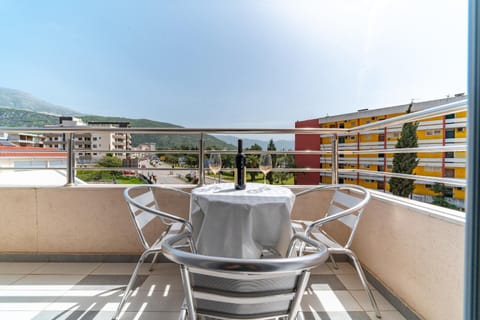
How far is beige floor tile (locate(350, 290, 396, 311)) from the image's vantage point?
5.59 feet

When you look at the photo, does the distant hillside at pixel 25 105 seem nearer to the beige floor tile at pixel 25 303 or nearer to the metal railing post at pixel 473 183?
the beige floor tile at pixel 25 303

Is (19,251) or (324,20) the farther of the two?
(324,20)

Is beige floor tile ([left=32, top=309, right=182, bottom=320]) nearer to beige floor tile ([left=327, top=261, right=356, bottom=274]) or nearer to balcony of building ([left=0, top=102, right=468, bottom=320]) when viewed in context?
balcony of building ([left=0, top=102, right=468, bottom=320])

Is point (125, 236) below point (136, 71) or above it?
below

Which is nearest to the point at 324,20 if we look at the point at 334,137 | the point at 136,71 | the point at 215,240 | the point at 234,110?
the point at 334,137

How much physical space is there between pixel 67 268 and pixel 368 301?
235cm

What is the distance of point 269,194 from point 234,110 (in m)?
24.1

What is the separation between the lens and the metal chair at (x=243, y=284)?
608mm

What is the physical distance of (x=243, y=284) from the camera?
2.31 feet

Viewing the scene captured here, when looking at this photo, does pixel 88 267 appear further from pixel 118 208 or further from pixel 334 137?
pixel 334 137

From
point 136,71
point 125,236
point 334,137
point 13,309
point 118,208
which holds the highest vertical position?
point 136,71

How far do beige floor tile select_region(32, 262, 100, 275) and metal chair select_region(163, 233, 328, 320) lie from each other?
6.20 feet

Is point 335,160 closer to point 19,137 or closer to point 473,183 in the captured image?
point 473,183

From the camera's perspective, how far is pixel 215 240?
1255 millimetres
